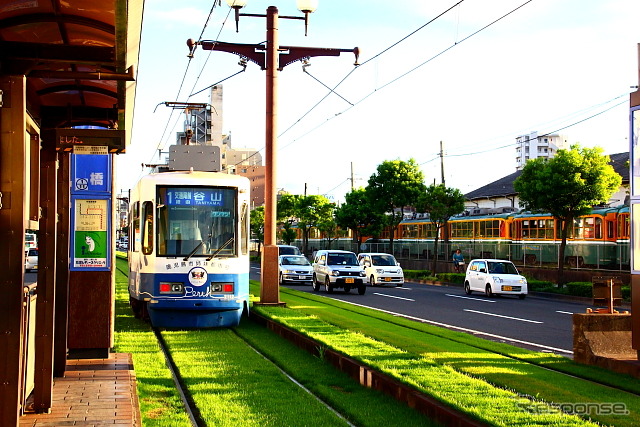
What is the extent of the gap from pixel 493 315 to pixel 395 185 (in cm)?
3139

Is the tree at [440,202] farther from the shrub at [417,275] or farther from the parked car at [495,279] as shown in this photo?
the parked car at [495,279]

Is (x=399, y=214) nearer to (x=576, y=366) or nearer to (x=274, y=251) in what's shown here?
(x=274, y=251)

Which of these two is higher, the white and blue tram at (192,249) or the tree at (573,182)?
the tree at (573,182)

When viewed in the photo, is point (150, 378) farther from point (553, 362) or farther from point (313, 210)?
point (313, 210)

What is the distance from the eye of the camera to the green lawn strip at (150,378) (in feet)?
27.4

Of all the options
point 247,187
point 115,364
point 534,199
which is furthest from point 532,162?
point 115,364

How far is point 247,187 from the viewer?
16828 mm

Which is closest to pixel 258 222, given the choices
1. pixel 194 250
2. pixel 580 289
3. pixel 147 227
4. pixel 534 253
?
pixel 534 253

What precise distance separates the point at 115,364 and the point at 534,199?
26.6 m

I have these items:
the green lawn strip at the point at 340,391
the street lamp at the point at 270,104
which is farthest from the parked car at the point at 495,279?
the green lawn strip at the point at 340,391

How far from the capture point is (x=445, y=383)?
361 inches

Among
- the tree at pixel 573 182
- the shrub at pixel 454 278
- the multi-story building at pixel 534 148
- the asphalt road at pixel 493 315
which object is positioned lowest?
the asphalt road at pixel 493 315

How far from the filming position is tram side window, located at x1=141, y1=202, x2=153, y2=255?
1633 cm

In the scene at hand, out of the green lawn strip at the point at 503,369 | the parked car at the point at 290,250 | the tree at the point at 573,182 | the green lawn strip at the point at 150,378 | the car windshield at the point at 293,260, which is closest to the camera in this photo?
the green lawn strip at the point at 150,378
